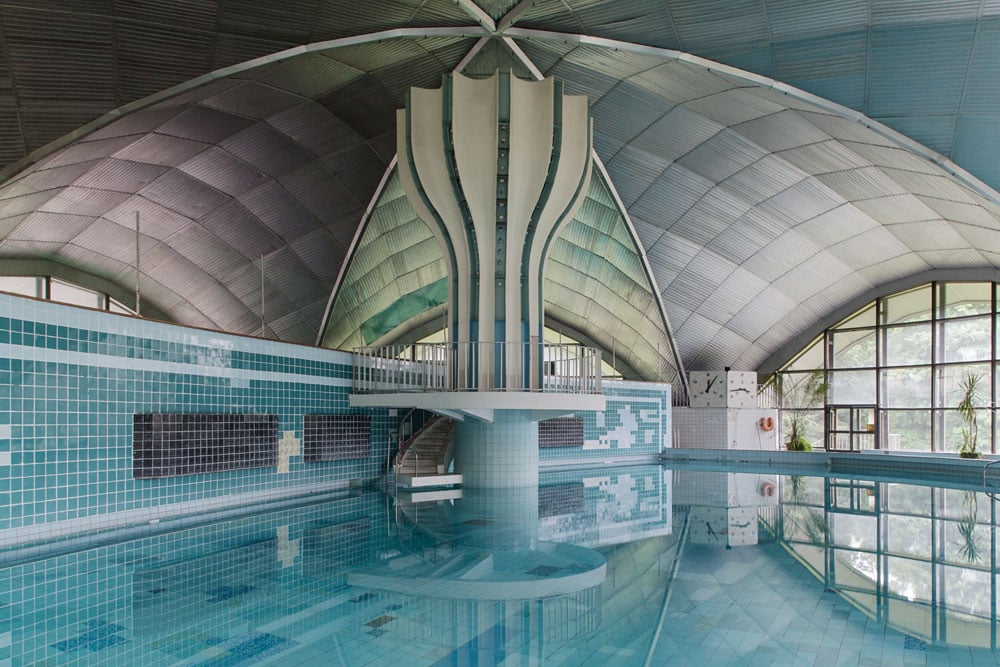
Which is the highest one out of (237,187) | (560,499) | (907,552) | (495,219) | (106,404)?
(237,187)

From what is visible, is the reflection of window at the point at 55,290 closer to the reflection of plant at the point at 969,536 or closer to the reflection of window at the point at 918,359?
the reflection of plant at the point at 969,536

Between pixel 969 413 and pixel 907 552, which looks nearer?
pixel 907 552

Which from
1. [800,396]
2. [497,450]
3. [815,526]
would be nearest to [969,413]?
[800,396]

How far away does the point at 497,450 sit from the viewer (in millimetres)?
17359

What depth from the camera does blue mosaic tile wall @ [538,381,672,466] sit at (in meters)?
25.7

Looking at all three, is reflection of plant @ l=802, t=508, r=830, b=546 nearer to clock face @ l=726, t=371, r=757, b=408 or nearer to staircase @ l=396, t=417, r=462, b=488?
staircase @ l=396, t=417, r=462, b=488

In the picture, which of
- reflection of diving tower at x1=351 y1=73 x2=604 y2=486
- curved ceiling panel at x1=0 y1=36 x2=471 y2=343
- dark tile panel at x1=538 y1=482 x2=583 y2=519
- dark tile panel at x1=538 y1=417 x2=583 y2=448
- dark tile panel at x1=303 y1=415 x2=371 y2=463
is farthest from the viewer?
dark tile panel at x1=538 y1=417 x2=583 y2=448

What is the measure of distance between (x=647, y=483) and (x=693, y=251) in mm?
10955

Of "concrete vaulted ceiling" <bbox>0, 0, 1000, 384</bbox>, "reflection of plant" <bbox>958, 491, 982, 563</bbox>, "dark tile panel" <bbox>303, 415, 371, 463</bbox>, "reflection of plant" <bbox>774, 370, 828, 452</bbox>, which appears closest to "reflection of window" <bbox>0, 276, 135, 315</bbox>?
"concrete vaulted ceiling" <bbox>0, 0, 1000, 384</bbox>

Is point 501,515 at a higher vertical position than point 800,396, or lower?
lower

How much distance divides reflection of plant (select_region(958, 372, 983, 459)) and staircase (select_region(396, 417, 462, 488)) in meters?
17.5

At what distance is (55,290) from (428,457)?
18.4 meters

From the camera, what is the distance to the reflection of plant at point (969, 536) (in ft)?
33.7

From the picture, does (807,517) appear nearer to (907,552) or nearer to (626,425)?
(907,552)
